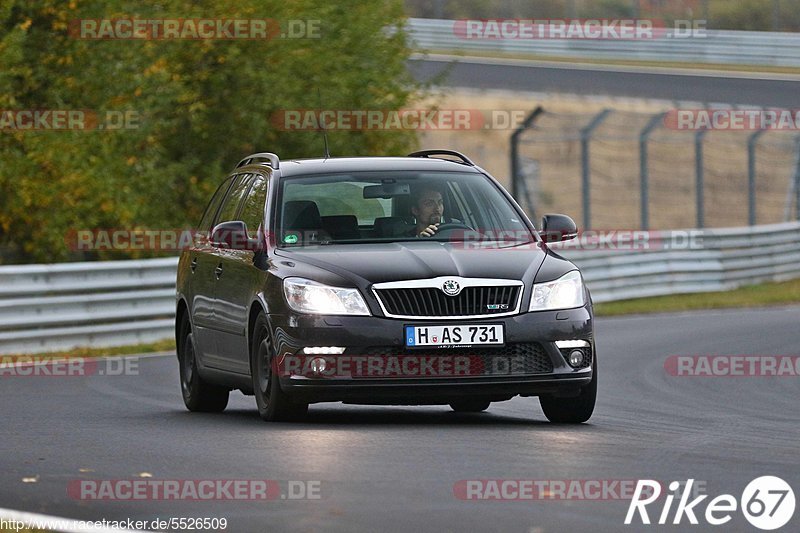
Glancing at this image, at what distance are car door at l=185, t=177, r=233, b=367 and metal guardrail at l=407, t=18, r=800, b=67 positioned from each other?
33275mm

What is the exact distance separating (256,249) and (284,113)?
18.1 meters

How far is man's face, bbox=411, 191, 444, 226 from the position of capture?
11180mm

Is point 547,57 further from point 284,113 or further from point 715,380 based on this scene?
point 715,380

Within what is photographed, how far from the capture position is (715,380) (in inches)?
581

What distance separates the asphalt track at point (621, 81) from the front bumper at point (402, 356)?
29.0m

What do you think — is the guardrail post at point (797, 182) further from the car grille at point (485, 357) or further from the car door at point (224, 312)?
the car grille at point (485, 357)

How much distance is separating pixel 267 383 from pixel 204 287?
1711 mm

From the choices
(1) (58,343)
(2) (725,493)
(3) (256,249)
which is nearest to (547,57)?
(1) (58,343)

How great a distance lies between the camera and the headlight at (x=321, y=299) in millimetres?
10133

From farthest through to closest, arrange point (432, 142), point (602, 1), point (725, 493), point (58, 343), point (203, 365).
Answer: point (602, 1)
point (432, 142)
point (58, 343)
point (203, 365)
point (725, 493)

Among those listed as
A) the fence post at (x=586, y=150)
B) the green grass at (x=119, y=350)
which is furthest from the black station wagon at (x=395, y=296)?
the fence post at (x=586, y=150)

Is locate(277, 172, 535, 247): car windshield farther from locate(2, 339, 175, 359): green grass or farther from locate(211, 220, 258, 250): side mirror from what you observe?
locate(2, 339, 175, 359): green grass

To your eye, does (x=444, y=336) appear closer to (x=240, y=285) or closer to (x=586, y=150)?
(x=240, y=285)

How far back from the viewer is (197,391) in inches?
487
